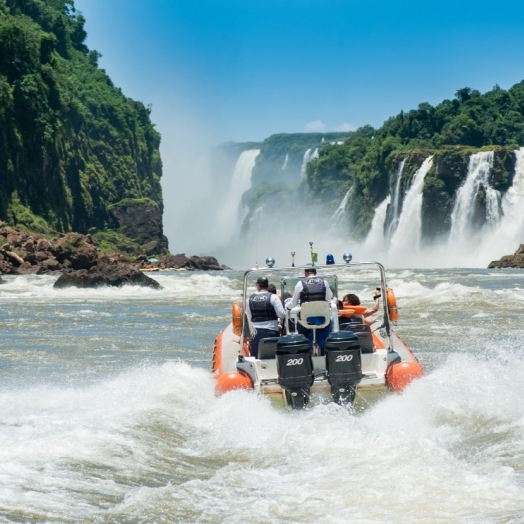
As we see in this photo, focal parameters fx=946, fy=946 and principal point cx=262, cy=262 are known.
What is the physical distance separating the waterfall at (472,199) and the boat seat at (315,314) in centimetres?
6114

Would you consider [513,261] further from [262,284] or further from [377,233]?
[262,284]

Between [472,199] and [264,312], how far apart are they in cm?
6210

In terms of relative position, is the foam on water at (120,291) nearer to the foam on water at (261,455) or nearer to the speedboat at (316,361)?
the speedboat at (316,361)

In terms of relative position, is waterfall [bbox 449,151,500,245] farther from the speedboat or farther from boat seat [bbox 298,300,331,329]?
boat seat [bbox 298,300,331,329]

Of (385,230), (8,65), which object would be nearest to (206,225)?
(385,230)

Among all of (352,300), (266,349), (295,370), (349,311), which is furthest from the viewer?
(352,300)

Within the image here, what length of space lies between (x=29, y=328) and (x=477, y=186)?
54909 mm

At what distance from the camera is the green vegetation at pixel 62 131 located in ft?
217

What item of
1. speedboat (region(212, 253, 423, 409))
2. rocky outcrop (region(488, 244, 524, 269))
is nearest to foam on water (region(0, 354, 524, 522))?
speedboat (region(212, 253, 423, 409))

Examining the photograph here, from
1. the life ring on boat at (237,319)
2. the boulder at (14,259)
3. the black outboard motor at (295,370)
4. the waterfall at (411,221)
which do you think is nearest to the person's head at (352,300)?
the life ring on boat at (237,319)

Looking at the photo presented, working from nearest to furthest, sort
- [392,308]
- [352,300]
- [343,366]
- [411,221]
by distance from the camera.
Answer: [343,366], [392,308], [352,300], [411,221]

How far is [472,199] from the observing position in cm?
6962

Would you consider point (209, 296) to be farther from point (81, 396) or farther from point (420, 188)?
point (420, 188)

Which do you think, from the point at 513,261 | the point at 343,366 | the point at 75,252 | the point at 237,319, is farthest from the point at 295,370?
the point at 513,261
